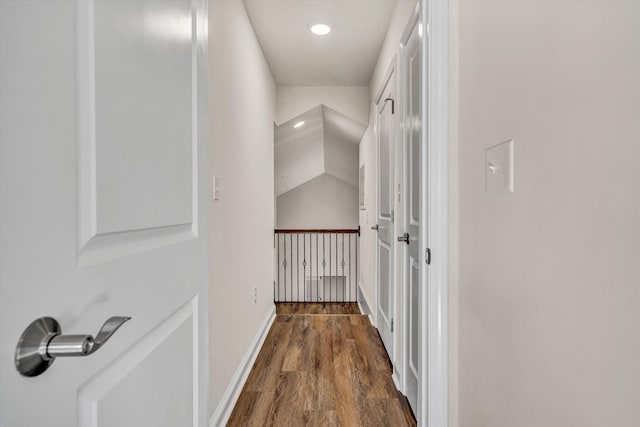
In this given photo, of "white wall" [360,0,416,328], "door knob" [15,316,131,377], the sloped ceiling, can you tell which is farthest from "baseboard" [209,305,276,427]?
the sloped ceiling

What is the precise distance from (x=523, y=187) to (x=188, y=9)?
90 centimetres

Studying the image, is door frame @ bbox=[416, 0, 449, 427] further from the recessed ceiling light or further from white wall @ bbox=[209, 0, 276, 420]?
the recessed ceiling light

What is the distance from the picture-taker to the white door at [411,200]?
1846mm

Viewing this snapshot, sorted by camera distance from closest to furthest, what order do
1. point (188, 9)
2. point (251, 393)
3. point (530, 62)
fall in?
point (530, 62)
point (188, 9)
point (251, 393)

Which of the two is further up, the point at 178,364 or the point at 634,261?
the point at 634,261

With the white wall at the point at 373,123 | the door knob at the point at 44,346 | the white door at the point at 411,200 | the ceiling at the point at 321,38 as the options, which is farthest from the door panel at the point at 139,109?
the ceiling at the point at 321,38

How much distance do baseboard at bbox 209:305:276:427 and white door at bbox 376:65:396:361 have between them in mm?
973

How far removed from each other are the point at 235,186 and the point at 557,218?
1.87 m

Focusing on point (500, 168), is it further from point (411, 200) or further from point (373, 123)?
point (373, 123)

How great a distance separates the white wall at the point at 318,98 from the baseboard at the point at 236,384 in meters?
2.31

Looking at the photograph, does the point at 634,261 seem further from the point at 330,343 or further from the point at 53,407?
the point at 330,343

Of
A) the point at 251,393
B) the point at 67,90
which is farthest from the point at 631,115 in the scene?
the point at 251,393

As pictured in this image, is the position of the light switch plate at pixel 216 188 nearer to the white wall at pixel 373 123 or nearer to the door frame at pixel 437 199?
the door frame at pixel 437 199

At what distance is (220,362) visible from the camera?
6.11 feet
